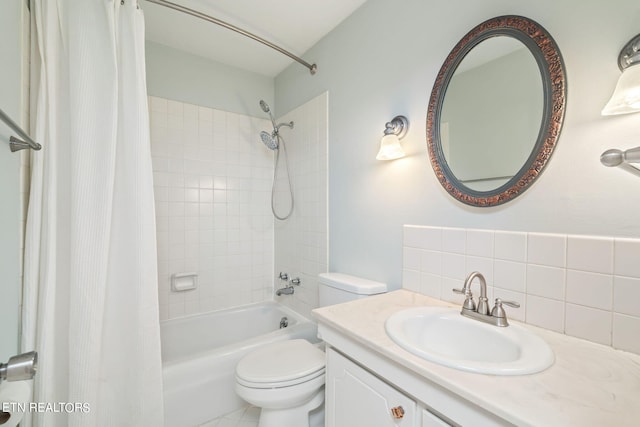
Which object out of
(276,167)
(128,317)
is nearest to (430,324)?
(128,317)

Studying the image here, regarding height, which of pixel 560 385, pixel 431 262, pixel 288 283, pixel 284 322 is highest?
pixel 431 262

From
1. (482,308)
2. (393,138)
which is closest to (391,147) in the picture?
(393,138)

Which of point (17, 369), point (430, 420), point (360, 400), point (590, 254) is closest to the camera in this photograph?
point (17, 369)

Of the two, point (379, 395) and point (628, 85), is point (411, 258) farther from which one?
point (628, 85)

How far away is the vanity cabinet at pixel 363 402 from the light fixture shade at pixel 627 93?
95 cm

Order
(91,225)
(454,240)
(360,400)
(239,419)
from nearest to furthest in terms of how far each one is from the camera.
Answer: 1. (360,400)
2. (91,225)
3. (454,240)
4. (239,419)

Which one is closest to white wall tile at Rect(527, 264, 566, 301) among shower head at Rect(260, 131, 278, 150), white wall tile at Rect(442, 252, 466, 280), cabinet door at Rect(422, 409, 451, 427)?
white wall tile at Rect(442, 252, 466, 280)

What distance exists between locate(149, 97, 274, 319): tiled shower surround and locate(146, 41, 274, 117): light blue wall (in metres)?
0.08

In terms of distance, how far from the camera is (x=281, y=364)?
1.22 m

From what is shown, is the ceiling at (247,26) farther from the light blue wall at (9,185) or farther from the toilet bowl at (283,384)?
the toilet bowl at (283,384)

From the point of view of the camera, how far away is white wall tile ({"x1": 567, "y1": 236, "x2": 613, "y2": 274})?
0.73 m

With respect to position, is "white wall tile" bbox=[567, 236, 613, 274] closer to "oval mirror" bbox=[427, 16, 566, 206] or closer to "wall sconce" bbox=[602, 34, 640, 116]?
"oval mirror" bbox=[427, 16, 566, 206]

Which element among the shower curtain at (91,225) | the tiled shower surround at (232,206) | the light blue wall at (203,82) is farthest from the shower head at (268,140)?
the shower curtain at (91,225)

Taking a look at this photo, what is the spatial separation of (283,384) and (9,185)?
1195 millimetres
